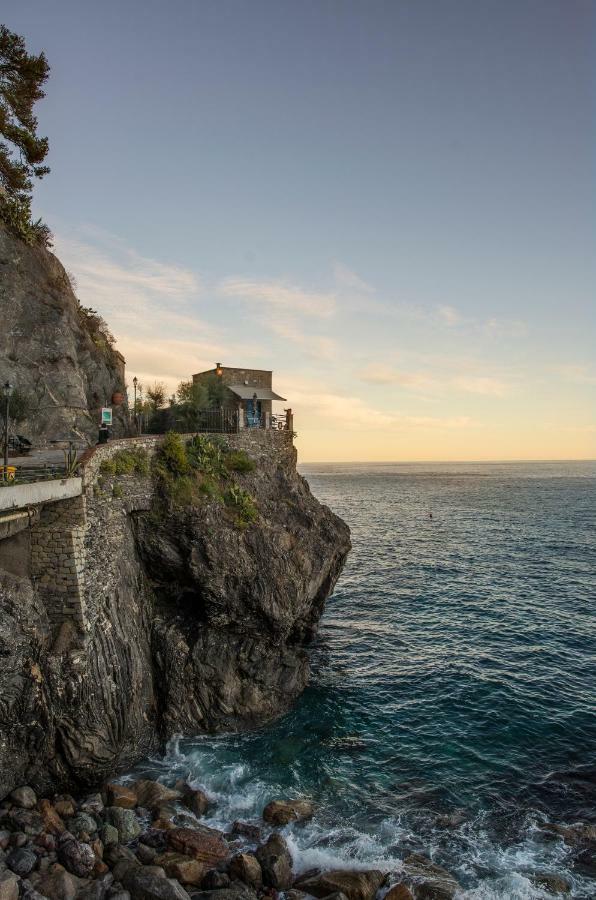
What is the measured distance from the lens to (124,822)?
15.4 m

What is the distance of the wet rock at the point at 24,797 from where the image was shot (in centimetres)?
1530

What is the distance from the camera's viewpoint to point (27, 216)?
2872 centimetres

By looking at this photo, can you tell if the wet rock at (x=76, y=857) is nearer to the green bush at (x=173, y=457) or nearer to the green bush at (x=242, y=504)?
the green bush at (x=242, y=504)

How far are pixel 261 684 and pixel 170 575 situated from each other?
677 centimetres

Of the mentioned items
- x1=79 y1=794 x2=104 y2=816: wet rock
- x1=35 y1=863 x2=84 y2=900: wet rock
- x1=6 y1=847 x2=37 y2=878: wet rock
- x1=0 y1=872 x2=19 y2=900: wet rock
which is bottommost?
x1=79 y1=794 x2=104 y2=816: wet rock

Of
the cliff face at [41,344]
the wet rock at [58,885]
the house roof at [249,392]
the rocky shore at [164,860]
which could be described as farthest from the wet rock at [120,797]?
the house roof at [249,392]

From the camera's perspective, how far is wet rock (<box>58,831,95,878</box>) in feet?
44.1

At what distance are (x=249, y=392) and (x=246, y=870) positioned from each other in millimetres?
30995

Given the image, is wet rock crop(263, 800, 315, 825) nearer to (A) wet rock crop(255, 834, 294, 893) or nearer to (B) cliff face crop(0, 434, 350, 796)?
(A) wet rock crop(255, 834, 294, 893)

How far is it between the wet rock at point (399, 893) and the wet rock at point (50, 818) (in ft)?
32.0

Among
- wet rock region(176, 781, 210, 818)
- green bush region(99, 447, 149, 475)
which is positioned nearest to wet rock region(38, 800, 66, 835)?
wet rock region(176, 781, 210, 818)

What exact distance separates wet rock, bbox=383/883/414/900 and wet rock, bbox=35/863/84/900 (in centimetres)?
830

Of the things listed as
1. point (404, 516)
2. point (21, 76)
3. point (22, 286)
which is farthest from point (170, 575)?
point (404, 516)

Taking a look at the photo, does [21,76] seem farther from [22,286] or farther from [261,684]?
[261,684]
